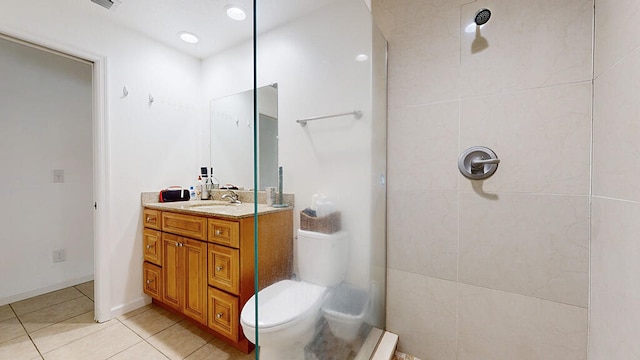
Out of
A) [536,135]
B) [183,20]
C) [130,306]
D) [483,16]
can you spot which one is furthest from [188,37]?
[536,135]

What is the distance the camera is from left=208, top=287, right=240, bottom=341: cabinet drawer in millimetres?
1416

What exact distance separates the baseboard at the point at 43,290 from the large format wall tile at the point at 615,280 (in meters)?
3.69

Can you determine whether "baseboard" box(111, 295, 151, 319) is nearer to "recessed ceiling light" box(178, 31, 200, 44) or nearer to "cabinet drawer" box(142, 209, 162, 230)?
"cabinet drawer" box(142, 209, 162, 230)

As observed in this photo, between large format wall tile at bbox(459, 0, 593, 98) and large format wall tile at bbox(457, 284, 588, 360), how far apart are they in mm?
957

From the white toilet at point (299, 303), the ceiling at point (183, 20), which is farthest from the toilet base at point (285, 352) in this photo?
the ceiling at point (183, 20)

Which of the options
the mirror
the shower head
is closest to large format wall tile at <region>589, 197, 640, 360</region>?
the shower head

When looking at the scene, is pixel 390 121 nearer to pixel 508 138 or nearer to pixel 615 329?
pixel 508 138

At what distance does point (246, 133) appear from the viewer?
2.25 m

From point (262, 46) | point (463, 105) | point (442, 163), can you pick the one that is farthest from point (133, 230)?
point (463, 105)

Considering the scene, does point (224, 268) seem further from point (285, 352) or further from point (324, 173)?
point (324, 173)

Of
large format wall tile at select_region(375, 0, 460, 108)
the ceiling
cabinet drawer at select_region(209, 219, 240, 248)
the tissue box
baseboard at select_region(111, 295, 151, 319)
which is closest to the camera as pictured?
the tissue box

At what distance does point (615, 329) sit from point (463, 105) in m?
0.98

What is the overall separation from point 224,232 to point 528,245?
1545 mm

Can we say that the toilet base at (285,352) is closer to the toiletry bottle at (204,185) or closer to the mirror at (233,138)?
the mirror at (233,138)
